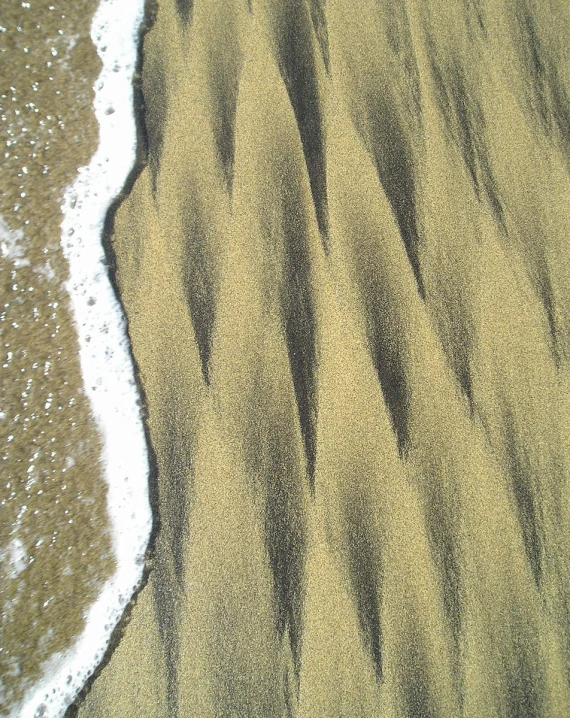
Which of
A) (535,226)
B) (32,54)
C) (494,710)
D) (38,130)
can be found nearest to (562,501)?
(494,710)

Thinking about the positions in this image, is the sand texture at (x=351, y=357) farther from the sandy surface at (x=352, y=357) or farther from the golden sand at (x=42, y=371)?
the golden sand at (x=42, y=371)

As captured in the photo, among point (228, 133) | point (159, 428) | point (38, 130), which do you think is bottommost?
point (159, 428)

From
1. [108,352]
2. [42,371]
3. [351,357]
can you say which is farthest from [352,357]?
[42,371]

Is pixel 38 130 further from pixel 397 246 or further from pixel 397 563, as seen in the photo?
pixel 397 563

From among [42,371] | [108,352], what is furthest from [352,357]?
[42,371]

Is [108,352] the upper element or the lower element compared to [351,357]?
upper

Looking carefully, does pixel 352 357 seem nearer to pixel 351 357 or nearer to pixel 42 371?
pixel 351 357
